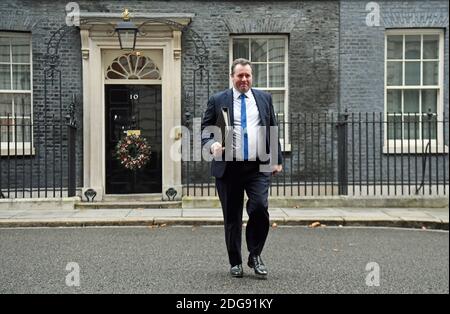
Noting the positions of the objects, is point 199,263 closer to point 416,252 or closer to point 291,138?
point 416,252

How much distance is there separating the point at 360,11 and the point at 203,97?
3.84 metres

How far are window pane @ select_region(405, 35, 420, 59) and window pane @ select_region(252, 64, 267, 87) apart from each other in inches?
123

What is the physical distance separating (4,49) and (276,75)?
18.9 feet

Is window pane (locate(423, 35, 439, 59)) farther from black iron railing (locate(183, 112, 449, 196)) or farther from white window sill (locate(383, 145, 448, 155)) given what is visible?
white window sill (locate(383, 145, 448, 155))

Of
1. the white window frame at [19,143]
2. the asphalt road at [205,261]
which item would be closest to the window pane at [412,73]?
the asphalt road at [205,261]

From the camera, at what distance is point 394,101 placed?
41.2 ft

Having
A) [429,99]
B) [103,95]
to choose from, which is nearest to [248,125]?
[103,95]

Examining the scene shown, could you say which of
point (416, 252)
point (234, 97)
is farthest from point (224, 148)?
point (416, 252)

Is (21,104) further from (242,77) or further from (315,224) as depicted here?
(242,77)

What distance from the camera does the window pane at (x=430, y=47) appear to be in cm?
1245

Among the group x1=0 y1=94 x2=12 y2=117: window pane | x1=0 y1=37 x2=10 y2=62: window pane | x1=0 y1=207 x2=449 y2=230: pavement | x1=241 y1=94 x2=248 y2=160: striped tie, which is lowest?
x1=0 y1=207 x2=449 y2=230: pavement

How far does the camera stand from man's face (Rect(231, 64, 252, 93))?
203 inches

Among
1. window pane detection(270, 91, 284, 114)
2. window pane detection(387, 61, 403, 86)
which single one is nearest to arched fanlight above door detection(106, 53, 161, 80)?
window pane detection(270, 91, 284, 114)

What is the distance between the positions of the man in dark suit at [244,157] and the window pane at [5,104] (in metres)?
7.92
